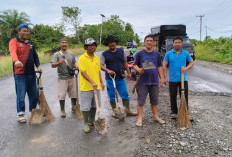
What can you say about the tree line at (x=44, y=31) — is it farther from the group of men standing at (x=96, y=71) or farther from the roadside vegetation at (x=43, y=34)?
the group of men standing at (x=96, y=71)

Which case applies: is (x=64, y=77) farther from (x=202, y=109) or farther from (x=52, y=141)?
(x=202, y=109)

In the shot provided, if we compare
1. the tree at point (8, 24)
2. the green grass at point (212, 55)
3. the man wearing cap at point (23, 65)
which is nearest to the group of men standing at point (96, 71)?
the man wearing cap at point (23, 65)

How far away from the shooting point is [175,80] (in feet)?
14.5

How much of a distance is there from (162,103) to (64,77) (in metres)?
2.75

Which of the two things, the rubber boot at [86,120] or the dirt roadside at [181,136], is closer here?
the dirt roadside at [181,136]

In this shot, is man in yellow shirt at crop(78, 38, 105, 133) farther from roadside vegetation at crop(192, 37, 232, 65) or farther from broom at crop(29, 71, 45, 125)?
roadside vegetation at crop(192, 37, 232, 65)

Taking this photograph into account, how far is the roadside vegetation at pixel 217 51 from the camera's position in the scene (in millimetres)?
16562

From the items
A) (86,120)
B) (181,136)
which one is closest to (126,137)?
(86,120)

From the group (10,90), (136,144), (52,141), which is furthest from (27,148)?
(10,90)

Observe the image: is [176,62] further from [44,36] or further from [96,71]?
[44,36]

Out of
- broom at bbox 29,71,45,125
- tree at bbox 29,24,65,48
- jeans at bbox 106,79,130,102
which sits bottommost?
broom at bbox 29,71,45,125

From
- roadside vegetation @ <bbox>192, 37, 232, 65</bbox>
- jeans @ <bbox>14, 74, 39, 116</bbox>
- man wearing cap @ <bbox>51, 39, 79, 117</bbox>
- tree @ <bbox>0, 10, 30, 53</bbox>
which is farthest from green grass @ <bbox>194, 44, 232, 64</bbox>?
tree @ <bbox>0, 10, 30, 53</bbox>

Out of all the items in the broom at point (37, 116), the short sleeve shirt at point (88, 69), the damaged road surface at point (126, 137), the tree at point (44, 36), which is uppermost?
the tree at point (44, 36)

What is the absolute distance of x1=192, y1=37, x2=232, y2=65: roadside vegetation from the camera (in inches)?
652
